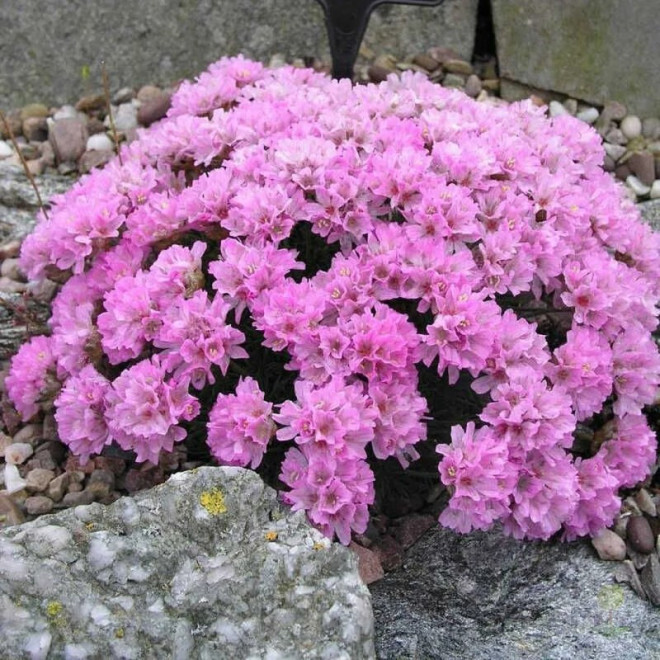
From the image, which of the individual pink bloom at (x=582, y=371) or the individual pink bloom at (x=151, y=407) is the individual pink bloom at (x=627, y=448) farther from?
the individual pink bloom at (x=151, y=407)

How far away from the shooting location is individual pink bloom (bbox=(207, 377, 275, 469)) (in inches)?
98.5

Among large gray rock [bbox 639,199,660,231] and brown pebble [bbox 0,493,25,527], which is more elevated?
large gray rock [bbox 639,199,660,231]

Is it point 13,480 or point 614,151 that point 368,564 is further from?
point 614,151

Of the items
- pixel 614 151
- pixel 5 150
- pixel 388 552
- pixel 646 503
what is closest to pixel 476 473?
pixel 388 552

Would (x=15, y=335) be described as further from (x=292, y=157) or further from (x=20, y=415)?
(x=292, y=157)

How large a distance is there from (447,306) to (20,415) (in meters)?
1.60

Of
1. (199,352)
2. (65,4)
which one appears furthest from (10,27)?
(199,352)

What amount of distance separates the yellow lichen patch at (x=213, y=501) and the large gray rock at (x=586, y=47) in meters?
3.27

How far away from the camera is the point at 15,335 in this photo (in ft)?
11.7

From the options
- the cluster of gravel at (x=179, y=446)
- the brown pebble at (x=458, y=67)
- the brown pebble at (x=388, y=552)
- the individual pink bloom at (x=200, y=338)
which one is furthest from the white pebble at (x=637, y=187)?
the individual pink bloom at (x=200, y=338)

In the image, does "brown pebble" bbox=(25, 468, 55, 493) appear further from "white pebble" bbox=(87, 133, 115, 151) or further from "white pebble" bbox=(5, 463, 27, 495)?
"white pebble" bbox=(87, 133, 115, 151)

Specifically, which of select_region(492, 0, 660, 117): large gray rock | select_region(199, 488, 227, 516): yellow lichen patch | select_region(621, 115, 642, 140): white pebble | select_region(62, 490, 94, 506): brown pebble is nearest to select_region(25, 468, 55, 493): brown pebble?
select_region(62, 490, 94, 506): brown pebble

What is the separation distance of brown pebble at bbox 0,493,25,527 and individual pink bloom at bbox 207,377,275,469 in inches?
29.9

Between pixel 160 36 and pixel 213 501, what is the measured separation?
3198 mm
